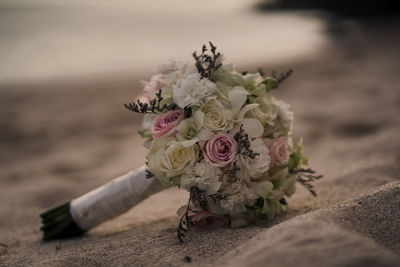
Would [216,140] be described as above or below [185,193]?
above

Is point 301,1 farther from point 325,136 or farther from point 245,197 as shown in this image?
point 245,197

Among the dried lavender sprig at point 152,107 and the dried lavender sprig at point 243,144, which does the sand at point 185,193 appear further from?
the dried lavender sprig at point 152,107

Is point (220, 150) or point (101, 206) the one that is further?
point (101, 206)

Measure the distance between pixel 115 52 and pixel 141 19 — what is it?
5.44 metres

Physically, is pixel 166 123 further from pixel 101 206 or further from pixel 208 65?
pixel 101 206

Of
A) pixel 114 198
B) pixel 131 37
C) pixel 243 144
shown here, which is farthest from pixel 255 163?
pixel 131 37

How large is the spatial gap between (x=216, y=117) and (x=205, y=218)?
0.52 meters

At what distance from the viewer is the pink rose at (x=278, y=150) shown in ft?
7.54

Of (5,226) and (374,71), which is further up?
(374,71)

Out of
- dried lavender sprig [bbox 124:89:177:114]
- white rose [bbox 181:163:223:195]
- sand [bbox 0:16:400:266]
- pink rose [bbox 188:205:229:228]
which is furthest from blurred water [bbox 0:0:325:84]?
white rose [bbox 181:163:223:195]

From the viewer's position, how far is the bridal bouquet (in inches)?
81.8

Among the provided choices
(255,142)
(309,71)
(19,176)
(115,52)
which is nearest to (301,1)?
(115,52)

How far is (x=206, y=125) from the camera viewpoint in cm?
209

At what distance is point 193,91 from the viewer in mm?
2141
